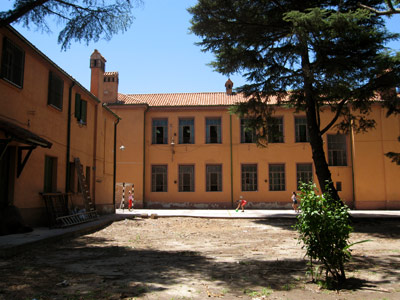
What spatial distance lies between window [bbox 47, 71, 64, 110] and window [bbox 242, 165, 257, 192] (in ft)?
55.4

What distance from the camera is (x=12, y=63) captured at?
35.3 feet

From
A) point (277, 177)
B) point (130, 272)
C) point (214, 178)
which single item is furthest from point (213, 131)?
point (130, 272)

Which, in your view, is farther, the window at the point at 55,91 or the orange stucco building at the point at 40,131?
the window at the point at 55,91

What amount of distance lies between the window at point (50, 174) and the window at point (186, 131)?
1568 centimetres

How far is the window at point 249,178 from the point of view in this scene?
27.6 meters

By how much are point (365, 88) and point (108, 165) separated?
1399 centimetres

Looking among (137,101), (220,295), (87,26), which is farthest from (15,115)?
(137,101)

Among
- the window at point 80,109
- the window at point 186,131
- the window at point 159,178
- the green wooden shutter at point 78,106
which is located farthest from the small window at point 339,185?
the green wooden shutter at point 78,106

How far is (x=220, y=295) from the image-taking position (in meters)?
4.91

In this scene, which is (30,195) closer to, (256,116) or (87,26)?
(87,26)

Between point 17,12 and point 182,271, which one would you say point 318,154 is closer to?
point 182,271

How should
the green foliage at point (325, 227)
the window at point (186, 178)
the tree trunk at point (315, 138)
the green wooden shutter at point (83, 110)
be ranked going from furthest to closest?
the window at point (186, 178), the green wooden shutter at point (83, 110), the tree trunk at point (315, 138), the green foliage at point (325, 227)

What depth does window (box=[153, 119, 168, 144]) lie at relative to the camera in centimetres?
2900

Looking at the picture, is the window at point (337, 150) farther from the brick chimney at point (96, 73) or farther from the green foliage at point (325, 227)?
the green foliage at point (325, 227)
